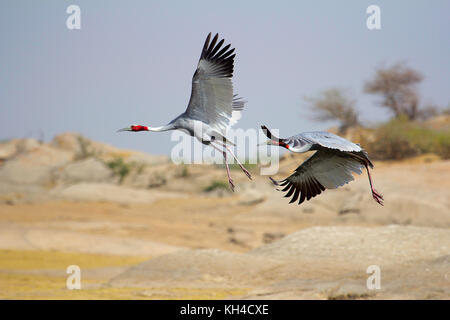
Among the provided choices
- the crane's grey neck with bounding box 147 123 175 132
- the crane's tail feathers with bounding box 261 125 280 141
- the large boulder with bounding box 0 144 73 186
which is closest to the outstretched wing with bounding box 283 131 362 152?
the crane's tail feathers with bounding box 261 125 280 141

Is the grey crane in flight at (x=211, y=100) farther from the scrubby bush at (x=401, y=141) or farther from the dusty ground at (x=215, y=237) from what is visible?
the scrubby bush at (x=401, y=141)

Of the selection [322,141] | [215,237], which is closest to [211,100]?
[322,141]

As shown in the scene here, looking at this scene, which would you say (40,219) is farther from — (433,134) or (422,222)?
(433,134)

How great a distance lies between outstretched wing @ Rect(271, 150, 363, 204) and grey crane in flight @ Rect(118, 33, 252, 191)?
2.64 feet

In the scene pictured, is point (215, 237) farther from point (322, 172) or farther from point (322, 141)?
point (322, 141)

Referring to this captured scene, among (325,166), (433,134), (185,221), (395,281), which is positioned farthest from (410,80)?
(325,166)

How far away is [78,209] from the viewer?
2575cm

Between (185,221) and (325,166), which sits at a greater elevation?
(325,166)

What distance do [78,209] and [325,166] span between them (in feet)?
66.9

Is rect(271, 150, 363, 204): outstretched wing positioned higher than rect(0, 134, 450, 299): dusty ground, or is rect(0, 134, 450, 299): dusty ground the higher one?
rect(271, 150, 363, 204): outstretched wing

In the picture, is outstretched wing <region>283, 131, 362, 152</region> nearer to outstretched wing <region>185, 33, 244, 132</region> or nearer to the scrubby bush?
outstretched wing <region>185, 33, 244, 132</region>

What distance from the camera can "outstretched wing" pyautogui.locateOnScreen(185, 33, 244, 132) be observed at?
660 cm

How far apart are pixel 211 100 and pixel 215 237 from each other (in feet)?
45.4

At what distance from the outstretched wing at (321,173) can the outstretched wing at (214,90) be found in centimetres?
83
